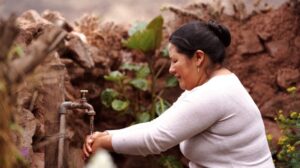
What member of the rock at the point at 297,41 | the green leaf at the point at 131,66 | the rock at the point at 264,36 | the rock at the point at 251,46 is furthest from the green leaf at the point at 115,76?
the rock at the point at 297,41

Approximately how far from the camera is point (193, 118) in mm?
2334

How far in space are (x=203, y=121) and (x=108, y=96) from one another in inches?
132

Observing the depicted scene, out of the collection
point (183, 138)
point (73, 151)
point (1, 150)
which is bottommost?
point (73, 151)

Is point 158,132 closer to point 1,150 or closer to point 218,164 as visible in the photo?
point 218,164

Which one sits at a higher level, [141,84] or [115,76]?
[115,76]

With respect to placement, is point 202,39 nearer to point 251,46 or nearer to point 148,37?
point 148,37

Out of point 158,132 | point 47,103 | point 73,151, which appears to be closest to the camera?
point 158,132

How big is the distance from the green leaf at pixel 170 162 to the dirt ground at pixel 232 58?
0.17m

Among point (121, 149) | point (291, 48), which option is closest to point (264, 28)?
point (291, 48)

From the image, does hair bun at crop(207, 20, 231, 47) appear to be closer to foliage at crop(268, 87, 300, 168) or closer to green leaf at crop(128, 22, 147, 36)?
foliage at crop(268, 87, 300, 168)

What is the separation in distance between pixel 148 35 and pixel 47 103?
9.80 feet

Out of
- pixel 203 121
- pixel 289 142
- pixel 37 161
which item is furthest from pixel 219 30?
pixel 289 142

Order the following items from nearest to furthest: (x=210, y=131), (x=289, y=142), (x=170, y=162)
Result: (x=210, y=131) → (x=289, y=142) → (x=170, y=162)

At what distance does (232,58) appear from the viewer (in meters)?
5.82
